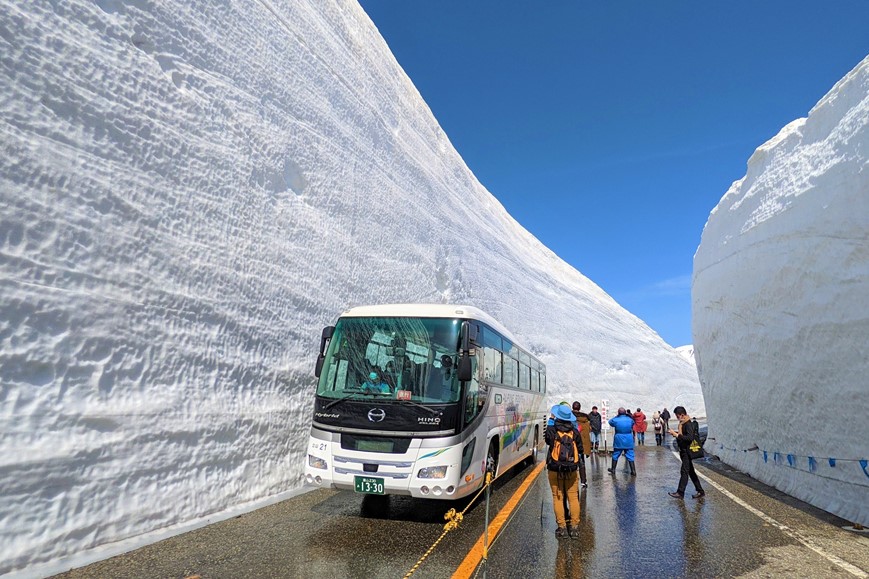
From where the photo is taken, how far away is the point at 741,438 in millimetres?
11727

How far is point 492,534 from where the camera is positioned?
574 cm

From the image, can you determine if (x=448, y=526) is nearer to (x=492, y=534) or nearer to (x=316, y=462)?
(x=492, y=534)

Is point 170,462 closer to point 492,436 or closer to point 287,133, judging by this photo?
point 492,436

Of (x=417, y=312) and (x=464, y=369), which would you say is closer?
(x=464, y=369)

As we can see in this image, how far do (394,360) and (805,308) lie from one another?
6.77 m

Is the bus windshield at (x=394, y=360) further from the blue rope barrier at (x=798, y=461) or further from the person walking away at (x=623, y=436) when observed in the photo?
the person walking away at (x=623, y=436)

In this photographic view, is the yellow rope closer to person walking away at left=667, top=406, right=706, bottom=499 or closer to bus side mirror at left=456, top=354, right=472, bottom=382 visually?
bus side mirror at left=456, top=354, right=472, bottom=382

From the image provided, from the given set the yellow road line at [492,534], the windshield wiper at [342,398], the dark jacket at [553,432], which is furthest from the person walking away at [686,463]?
the windshield wiper at [342,398]

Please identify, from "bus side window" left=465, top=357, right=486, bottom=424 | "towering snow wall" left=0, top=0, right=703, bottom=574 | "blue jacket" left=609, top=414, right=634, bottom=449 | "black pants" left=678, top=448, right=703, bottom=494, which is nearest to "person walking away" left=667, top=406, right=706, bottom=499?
"black pants" left=678, top=448, right=703, bottom=494

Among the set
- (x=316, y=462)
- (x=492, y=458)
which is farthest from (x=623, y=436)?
(x=316, y=462)

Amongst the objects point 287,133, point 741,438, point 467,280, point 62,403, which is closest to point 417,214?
point 467,280

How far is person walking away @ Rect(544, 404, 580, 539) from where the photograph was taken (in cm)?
567

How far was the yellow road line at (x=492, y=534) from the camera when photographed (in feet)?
14.5

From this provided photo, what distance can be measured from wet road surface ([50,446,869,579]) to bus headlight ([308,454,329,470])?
2.17 ft
